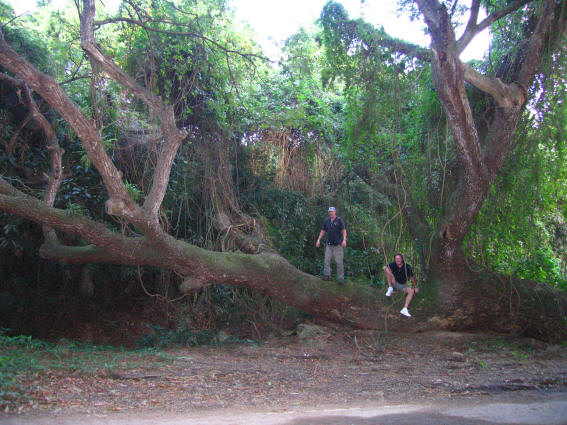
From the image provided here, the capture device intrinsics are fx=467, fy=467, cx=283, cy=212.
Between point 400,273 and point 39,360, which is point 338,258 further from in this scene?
point 39,360

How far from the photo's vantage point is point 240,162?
38.5ft

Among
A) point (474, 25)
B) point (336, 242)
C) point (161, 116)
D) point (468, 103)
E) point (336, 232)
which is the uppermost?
point (474, 25)

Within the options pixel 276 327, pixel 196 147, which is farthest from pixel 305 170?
pixel 276 327

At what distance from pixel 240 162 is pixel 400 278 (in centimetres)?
493

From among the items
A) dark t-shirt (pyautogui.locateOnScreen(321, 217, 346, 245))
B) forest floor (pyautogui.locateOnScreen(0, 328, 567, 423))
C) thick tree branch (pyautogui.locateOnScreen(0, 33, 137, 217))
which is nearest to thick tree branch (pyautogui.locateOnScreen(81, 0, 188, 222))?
thick tree branch (pyautogui.locateOnScreen(0, 33, 137, 217))

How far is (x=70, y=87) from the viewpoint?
34.2ft

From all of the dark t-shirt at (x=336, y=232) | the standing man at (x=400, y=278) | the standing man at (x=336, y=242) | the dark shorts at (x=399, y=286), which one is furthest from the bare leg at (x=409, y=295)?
the dark t-shirt at (x=336, y=232)

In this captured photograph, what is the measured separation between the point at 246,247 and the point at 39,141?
5.08 m

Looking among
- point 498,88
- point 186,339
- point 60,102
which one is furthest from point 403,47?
point 186,339

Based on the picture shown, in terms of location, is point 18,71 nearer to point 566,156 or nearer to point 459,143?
point 459,143

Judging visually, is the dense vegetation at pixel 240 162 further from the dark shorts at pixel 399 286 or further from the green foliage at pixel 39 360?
the green foliage at pixel 39 360

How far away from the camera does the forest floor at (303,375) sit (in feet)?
17.9

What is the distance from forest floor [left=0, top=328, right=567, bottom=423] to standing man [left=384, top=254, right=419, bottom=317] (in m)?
0.81

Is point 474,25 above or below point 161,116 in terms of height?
above
